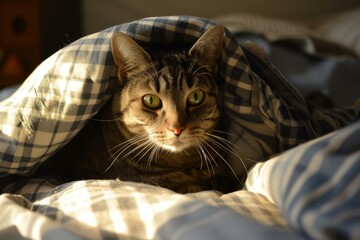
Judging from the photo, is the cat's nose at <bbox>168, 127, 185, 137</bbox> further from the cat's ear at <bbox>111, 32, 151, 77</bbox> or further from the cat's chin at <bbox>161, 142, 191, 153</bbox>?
the cat's ear at <bbox>111, 32, 151, 77</bbox>

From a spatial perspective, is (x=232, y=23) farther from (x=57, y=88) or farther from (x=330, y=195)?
(x=330, y=195)

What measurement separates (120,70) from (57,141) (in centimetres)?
23

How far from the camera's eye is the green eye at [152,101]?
1067 millimetres

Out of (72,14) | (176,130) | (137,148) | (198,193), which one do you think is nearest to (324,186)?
(198,193)

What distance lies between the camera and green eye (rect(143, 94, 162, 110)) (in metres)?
1.07

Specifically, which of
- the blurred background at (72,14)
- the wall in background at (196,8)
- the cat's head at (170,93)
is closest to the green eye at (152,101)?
the cat's head at (170,93)

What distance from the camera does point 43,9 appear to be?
245 centimetres

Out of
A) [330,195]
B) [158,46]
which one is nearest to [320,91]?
[158,46]

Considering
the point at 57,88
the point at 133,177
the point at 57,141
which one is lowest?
the point at 133,177

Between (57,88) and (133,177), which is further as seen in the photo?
(133,177)

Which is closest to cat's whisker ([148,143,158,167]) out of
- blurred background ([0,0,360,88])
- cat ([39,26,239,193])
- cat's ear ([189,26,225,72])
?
cat ([39,26,239,193])

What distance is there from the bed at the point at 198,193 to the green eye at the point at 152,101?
9 centimetres

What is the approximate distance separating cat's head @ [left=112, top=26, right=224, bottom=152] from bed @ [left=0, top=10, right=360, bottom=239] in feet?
0.13

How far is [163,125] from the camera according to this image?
Result: 1.03 meters
